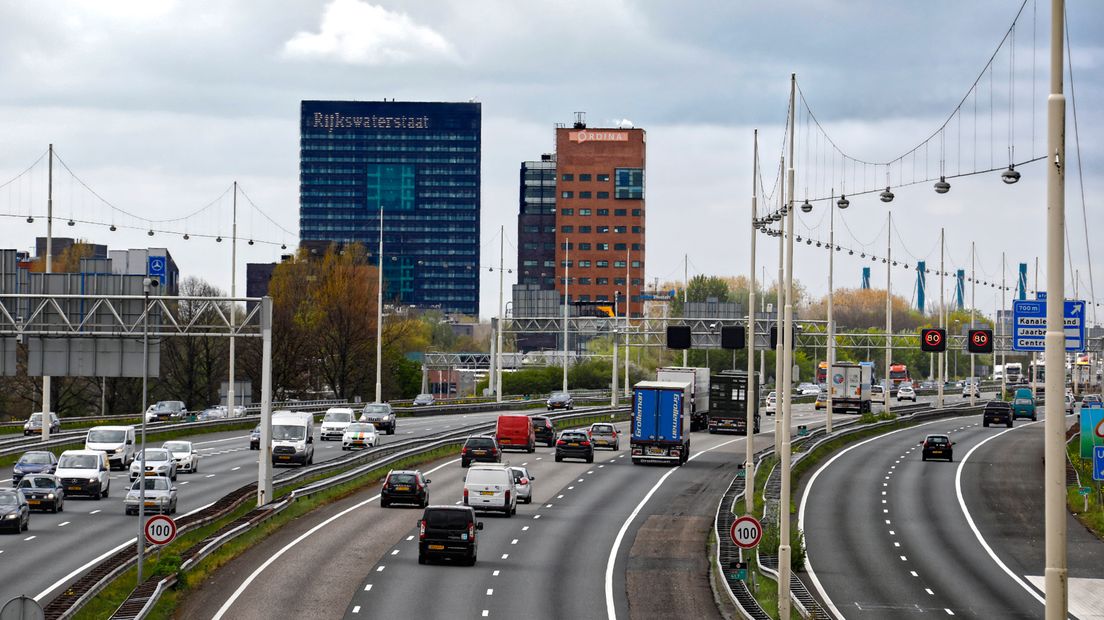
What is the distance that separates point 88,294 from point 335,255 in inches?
3156

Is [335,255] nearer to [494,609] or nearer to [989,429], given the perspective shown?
[989,429]

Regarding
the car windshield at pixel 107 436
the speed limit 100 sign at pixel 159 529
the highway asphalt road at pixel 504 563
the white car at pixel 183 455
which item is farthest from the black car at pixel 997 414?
the speed limit 100 sign at pixel 159 529

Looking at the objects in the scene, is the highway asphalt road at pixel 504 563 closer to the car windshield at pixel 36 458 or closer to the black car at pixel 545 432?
the car windshield at pixel 36 458

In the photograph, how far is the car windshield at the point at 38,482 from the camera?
53688 mm

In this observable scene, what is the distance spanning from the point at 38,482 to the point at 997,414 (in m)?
77.5

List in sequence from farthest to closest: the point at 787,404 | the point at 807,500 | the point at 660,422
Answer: the point at 660,422, the point at 807,500, the point at 787,404

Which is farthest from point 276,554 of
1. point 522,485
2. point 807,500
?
point 807,500

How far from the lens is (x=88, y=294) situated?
59594mm

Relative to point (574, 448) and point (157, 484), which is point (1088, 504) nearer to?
point (574, 448)

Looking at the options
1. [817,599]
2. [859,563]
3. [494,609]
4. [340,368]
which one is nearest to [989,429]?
[340,368]

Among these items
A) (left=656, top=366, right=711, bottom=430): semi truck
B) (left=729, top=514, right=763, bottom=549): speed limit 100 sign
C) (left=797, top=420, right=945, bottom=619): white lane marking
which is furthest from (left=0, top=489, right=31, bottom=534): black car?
(left=656, top=366, right=711, bottom=430): semi truck

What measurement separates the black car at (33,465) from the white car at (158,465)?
320 centimetres

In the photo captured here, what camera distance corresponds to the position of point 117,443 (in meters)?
70.0

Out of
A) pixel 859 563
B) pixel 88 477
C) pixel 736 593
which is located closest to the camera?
pixel 736 593
